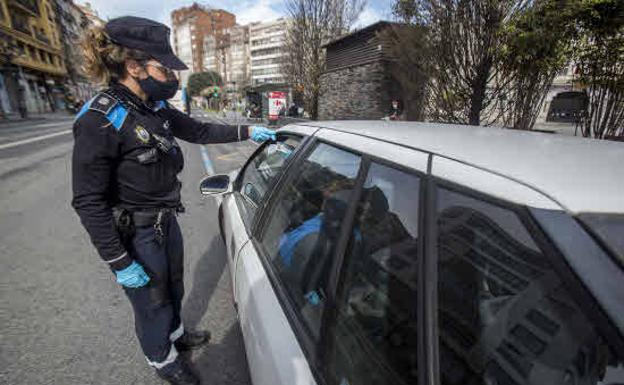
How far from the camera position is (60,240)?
3701mm

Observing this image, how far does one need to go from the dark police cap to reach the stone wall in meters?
11.9

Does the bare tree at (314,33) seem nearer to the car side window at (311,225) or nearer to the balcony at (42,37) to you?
the car side window at (311,225)

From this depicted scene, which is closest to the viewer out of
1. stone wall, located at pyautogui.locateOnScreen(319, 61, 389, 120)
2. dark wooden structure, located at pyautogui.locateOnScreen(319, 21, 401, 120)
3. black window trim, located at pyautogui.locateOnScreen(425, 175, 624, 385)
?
black window trim, located at pyautogui.locateOnScreen(425, 175, 624, 385)

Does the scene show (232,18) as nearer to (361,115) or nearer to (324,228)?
(361,115)

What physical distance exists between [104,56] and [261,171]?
43.4 inches

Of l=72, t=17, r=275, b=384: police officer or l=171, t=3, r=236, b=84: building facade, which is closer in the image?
l=72, t=17, r=275, b=384: police officer

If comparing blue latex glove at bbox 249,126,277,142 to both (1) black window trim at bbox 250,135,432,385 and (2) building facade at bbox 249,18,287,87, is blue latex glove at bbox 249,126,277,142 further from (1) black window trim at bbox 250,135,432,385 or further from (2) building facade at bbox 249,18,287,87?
(2) building facade at bbox 249,18,287,87

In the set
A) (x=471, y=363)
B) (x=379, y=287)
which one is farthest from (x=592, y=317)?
(x=379, y=287)

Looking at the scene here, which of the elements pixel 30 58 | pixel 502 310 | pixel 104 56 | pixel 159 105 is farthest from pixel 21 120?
pixel 502 310

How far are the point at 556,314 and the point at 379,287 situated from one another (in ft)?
1.41

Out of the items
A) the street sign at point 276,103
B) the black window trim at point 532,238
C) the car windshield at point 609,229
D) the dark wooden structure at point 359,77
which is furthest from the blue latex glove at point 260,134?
the street sign at point 276,103

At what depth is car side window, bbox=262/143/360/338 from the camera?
104 cm

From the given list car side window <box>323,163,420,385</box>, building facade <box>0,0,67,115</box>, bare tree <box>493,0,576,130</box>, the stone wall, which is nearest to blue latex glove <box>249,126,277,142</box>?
car side window <box>323,163,420,385</box>

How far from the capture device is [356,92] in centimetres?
1389
